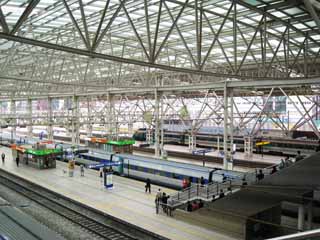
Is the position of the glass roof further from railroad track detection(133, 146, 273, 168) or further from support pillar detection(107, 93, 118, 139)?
support pillar detection(107, 93, 118, 139)

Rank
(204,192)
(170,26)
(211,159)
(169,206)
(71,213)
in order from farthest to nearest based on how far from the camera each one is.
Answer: (211,159) < (170,26) < (71,213) < (204,192) < (169,206)

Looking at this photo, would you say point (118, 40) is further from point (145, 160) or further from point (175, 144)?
point (175, 144)

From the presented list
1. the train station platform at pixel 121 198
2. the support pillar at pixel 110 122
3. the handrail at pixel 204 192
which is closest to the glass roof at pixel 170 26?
the handrail at pixel 204 192

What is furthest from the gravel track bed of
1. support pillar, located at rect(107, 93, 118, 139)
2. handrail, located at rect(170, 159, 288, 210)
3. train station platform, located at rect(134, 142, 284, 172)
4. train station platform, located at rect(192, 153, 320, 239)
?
support pillar, located at rect(107, 93, 118, 139)

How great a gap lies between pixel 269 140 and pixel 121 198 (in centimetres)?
2007

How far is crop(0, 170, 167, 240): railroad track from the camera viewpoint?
12297mm

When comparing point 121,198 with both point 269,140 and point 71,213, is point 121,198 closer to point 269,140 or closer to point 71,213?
point 71,213

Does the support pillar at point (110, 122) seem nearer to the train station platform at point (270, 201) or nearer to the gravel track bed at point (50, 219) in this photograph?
the gravel track bed at point (50, 219)

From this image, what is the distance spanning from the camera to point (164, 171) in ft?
64.2

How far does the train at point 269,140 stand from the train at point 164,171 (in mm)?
10644

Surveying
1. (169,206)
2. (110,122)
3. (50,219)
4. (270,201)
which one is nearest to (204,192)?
(169,206)

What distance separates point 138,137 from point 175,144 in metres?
8.16

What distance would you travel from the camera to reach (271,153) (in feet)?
102

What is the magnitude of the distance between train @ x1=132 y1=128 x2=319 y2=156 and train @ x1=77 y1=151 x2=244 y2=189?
34.9ft
